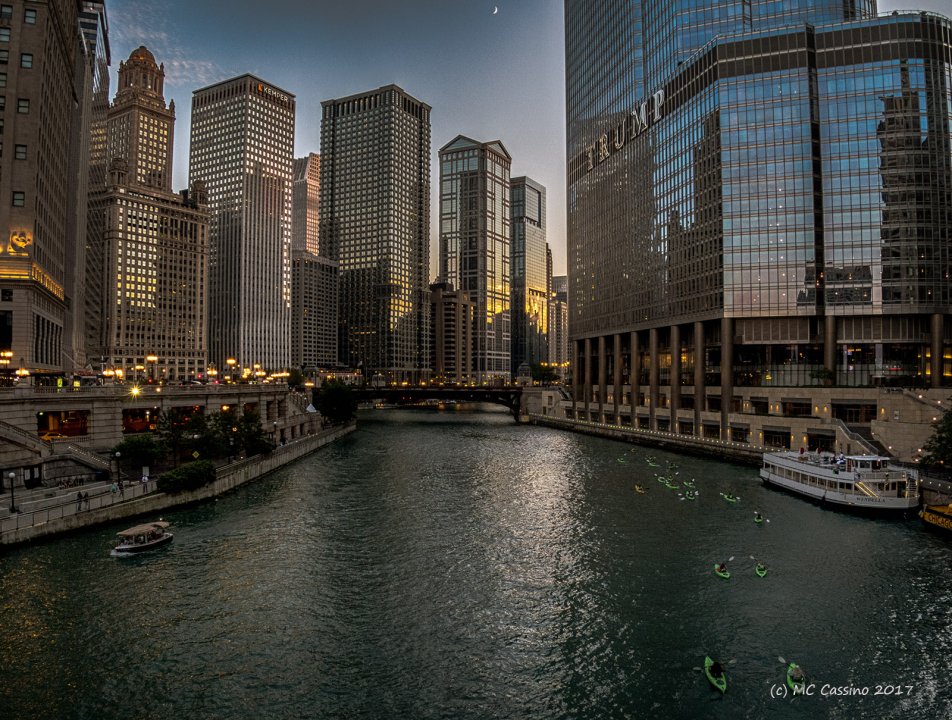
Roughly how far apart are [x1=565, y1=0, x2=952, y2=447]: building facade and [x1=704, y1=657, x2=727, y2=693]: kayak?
77.2 meters

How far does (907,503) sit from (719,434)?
54.8 m

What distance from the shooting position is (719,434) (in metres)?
115

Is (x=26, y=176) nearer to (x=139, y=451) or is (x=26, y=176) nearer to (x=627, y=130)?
(x=139, y=451)

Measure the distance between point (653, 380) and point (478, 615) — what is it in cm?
10931

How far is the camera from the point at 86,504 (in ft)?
175

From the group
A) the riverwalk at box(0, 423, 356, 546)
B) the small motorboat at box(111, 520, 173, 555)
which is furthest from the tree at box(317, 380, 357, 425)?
the small motorboat at box(111, 520, 173, 555)

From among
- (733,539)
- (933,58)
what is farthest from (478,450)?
(933,58)

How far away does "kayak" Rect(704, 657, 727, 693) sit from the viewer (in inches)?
1156

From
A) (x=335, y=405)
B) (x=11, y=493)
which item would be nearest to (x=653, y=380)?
(x=335, y=405)

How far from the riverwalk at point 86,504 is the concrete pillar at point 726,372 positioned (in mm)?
86266

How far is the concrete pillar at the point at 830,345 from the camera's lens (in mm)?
109562

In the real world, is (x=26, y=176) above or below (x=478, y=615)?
above

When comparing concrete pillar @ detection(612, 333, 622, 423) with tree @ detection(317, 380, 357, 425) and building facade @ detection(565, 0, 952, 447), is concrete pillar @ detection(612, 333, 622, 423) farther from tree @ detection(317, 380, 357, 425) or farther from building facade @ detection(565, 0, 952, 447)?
tree @ detection(317, 380, 357, 425)

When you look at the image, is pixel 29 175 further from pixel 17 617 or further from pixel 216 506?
pixel 17 617
